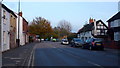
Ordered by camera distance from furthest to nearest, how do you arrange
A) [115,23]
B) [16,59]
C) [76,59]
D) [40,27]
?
1. [40,27]
2. [115,23]
3. [16,59]
4. [76,59]

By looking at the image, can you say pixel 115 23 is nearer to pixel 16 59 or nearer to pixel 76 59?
pixel 76 59

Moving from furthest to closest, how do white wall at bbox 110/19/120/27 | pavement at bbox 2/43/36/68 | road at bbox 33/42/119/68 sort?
white wall at bbox 110/19/120/27 → pavement at bbox 2/43/36/68 → road at bbox 33/42/119/68

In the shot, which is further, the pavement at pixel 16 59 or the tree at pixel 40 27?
the tree at pixel 40 27

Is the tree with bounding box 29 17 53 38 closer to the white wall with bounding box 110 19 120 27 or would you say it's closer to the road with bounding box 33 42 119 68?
the white wall with bounding box 110 19 120 27

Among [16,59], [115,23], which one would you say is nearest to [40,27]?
[115,23]

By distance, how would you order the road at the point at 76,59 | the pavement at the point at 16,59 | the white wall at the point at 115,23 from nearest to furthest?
the road at the point at 76,59 → the pavement at the point at 16,59 → the white wall at the point at 115,23

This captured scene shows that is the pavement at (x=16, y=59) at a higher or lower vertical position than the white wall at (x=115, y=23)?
lower

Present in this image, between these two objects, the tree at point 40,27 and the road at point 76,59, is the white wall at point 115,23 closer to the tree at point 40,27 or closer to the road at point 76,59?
the road at point 76,59

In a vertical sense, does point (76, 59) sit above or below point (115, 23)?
below

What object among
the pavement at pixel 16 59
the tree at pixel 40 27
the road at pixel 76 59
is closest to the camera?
the road at pixel 76 59

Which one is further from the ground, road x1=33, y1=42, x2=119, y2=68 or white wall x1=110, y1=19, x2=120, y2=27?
white wall x1=110, y1=19, x2=120, y2=27

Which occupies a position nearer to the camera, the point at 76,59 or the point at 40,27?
the point at 76,59

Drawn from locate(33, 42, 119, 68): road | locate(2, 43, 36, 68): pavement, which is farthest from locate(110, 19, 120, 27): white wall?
locate(2, 43, 36, 68): pavement

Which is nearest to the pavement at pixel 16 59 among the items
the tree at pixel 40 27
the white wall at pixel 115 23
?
the white wall at pixel 115 23
